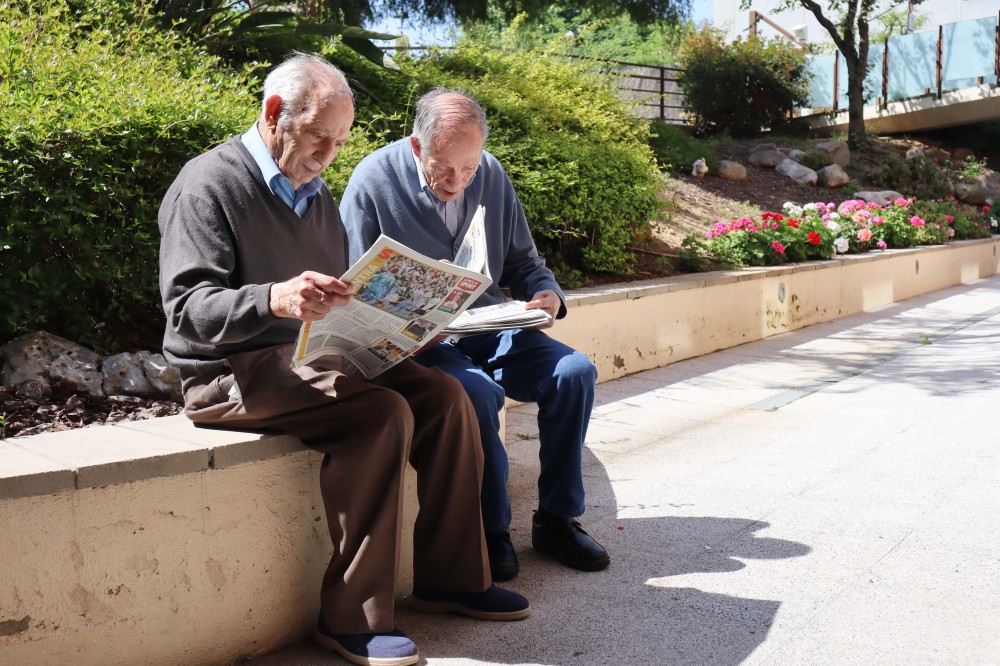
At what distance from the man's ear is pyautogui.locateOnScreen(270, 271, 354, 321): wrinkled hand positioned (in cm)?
60

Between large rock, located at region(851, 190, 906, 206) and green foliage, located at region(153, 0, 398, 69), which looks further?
large rock, located at region(851, 190, 906, 206)

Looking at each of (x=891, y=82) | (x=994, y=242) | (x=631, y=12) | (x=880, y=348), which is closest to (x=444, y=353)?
(x=880, y=348)

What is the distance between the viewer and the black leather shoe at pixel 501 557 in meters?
Result: 3.29

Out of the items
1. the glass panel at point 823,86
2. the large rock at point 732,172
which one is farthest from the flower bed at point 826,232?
the glass panel at point 823,86

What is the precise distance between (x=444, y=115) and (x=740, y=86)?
59.0 ft

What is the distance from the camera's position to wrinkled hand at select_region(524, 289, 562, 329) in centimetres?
354

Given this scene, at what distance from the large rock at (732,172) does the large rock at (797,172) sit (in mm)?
1489

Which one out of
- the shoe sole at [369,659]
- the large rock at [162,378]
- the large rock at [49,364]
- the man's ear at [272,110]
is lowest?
the shoe sole at [369,659]

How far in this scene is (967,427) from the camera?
5.34 metres

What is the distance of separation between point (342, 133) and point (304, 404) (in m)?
0.78

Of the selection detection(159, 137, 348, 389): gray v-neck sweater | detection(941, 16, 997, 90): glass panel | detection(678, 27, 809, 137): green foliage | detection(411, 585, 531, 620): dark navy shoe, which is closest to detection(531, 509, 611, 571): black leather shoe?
detection(411, 585, 531, 620): dark navy shoe

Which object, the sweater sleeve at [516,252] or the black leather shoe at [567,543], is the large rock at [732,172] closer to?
the sweater sleeve at [516,252]

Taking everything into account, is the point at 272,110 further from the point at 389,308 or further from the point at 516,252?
the point at 516,252

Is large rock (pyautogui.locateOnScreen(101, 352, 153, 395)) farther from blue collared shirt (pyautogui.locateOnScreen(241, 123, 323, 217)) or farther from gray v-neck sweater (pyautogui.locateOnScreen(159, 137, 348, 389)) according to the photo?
blue collared shirt (pyautogui.locateOnScreen(241, 123, 323, 217))
